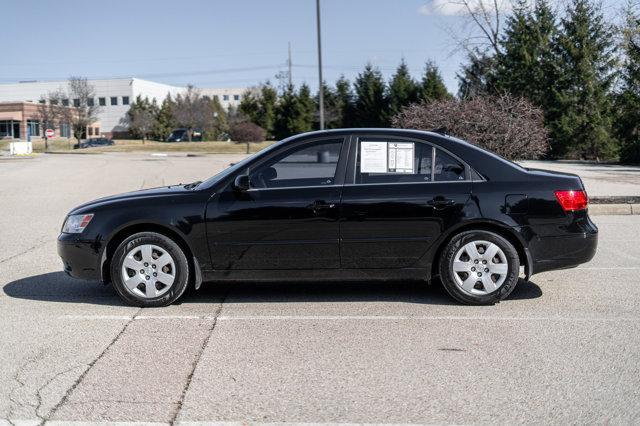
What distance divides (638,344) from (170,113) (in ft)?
280

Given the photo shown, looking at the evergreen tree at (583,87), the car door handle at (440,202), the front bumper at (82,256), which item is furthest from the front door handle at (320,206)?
the evergreen tree at (583,87)

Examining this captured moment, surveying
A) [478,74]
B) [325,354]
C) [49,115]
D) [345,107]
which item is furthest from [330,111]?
[325,354]

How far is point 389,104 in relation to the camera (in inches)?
2088

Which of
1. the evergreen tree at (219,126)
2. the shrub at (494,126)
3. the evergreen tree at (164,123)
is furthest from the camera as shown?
the evergreen tree at (164,123)

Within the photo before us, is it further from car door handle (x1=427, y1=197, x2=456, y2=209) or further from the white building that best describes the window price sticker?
the white building

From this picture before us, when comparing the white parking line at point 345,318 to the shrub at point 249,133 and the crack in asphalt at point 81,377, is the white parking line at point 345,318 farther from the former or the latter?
the shrub at point 249,133

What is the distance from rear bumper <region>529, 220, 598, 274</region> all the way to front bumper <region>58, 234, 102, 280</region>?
3976 mm

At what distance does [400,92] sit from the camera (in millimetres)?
52062

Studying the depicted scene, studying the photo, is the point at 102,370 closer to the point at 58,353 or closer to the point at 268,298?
the point at 58,353

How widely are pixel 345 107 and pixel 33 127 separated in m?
45.5

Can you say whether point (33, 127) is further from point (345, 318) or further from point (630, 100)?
point (345, 318)

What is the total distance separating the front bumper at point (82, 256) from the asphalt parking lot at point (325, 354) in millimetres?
326

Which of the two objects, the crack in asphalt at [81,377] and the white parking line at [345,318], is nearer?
the crack in asphalt at [81,377]

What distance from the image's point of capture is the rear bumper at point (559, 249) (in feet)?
19.7
